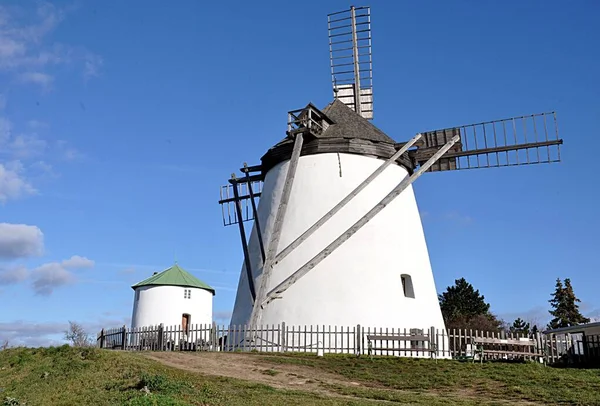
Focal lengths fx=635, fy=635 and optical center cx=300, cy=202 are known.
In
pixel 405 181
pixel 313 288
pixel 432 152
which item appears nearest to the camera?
pixel 313 288

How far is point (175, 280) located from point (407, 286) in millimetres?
18518

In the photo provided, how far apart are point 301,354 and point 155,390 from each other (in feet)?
25.5

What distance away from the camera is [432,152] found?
2527 cm

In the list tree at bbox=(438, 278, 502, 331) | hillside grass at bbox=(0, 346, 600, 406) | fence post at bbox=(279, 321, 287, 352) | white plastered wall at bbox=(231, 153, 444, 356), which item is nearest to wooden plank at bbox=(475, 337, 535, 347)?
hillside grass at bbox=(0, 346, 600, 406)

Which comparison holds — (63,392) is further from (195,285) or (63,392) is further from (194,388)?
(195,285)

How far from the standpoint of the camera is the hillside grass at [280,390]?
11.6 metres


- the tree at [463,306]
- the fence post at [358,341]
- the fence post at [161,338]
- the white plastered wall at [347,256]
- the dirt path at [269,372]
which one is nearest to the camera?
the dirt path at [269,372]

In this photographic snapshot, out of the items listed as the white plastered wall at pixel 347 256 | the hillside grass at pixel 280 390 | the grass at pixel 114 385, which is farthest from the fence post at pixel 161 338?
the grass at pixel 114 385

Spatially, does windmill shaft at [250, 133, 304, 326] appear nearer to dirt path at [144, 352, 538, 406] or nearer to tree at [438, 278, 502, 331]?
dirt path at [144, 352, 538, 406]

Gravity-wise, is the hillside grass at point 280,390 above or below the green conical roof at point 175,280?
below

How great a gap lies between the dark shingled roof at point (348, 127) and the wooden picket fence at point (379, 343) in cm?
731

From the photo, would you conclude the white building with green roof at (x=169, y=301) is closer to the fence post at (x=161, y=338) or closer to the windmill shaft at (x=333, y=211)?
the fence post at (x=161, y=338)

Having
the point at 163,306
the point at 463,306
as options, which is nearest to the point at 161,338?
the point at 163,306

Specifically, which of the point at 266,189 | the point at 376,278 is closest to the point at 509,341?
the point at 376,278
